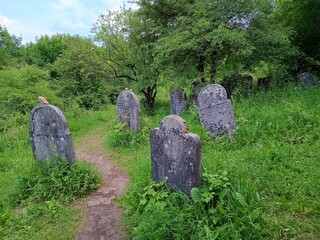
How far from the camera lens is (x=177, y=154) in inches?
145

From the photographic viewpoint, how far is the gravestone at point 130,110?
784 cm

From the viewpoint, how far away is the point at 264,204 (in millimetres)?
3268

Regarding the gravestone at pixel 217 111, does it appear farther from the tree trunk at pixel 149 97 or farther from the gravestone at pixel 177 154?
the tree trunk at pixel 149 97

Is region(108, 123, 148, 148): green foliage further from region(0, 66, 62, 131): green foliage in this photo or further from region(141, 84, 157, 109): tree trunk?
region(0, 66, 62, 131): green foliage

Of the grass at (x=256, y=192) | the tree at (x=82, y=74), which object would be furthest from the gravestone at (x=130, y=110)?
the tree at (x=82, y=74)

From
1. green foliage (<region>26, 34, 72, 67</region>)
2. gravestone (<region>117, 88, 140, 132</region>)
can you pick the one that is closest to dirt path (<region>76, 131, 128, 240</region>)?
gravestone (<region>117, 88, 140, 132</region>)

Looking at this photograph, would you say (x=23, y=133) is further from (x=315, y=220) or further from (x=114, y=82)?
(x=315, y=220)

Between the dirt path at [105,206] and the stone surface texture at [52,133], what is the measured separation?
94 cm

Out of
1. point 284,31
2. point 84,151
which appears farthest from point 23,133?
point 284,31

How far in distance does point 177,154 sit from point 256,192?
3.80 ft

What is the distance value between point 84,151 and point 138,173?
3741 millimetres

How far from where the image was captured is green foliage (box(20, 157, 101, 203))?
458 cm

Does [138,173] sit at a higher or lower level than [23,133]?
lower

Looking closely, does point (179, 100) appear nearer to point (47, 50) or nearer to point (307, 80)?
point (307, 80)
